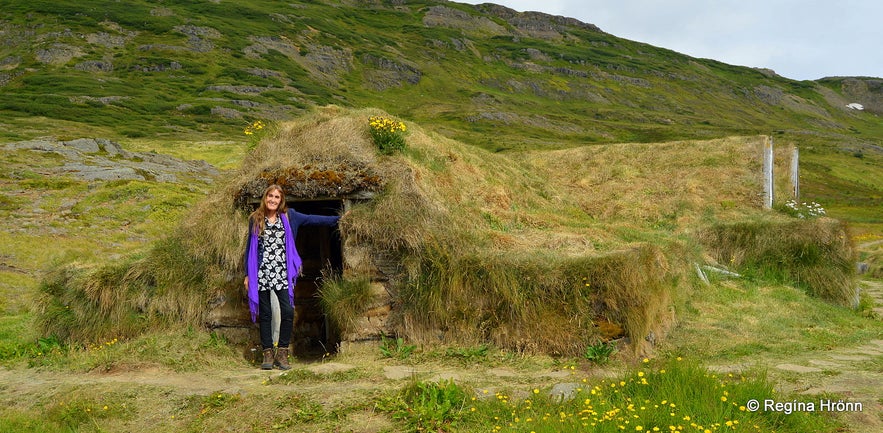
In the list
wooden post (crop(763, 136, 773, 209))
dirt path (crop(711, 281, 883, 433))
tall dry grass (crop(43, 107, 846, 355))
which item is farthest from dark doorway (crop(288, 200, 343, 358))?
wooden post (crop(763, 136, 773, 209))

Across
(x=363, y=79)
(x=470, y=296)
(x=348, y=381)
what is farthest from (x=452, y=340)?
(x=363, y=79)

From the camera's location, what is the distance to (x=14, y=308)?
583 inches

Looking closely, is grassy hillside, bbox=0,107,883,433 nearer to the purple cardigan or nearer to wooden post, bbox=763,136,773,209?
the purple cardigan

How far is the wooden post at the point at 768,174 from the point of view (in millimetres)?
16844

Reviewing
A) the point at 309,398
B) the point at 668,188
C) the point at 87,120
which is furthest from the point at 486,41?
the point at 309,398

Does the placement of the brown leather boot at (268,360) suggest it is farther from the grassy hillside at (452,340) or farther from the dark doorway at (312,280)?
the dark doorway at (312,280)

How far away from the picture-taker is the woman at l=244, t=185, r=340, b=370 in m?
7.50

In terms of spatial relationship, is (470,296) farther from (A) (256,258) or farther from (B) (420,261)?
(A) (256,258)

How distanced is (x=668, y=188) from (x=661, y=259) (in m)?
9.66

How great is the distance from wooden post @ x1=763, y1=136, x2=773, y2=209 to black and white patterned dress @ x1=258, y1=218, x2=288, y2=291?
14882 millimetres

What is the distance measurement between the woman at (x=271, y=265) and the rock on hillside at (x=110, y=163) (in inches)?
1289

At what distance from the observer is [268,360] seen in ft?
25.2

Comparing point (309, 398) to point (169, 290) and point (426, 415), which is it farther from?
point (169, 290)

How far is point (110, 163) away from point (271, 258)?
39344mm
